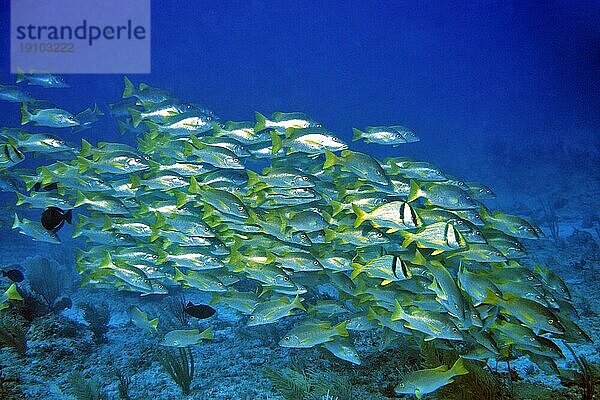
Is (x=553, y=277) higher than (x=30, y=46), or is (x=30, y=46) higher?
(x=30, y=46)

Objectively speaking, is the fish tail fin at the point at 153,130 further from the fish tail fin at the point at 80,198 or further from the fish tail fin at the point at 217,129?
the fish tail fin at the point at 80,198

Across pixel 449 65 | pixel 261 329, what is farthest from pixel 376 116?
pixel 261 329

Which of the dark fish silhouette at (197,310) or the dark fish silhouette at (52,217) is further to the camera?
the dark fish silhouette at (52,217)

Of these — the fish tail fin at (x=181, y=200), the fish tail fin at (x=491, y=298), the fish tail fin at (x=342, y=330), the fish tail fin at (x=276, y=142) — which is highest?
the fish tail fin at (x=276, y=142)

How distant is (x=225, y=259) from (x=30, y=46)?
59000 mm

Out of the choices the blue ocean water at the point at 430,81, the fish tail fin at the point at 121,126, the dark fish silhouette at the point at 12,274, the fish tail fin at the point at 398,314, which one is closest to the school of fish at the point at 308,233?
the fish tail fin at the point at 398,314

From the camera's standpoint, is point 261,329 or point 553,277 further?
point 261,329

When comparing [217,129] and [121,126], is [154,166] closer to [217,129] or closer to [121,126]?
[217,129]

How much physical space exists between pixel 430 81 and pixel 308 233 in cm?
14054

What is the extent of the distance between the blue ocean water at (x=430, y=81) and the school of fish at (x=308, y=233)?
1.90 m

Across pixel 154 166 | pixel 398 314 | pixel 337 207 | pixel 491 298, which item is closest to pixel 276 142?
pixel 337 207

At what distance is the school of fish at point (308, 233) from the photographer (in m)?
4.07

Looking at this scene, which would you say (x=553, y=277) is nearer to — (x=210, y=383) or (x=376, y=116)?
(x=210, y=383)

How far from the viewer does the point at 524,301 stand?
380 centimetres
